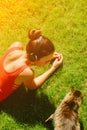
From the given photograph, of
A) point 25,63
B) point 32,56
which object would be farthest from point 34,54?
point 25,63

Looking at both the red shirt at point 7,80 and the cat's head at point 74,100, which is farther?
the red shirt at point 7,80

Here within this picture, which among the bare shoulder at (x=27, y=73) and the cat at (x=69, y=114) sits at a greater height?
the bare shoulder at (x=27, y=73)

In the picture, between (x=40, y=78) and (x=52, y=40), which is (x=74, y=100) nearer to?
(x=40, y=78)

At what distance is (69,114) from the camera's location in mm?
6051

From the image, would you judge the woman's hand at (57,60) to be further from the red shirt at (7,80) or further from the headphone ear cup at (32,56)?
the headphone ear cup at (32,56)

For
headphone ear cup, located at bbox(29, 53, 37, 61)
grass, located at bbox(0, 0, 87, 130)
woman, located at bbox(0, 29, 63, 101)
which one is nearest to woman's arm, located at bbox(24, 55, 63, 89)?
woman, located at bbox(0, 29, 63, 101)

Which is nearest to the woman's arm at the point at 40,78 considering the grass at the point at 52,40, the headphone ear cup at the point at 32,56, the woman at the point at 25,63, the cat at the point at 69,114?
the woman at the point at 25,63

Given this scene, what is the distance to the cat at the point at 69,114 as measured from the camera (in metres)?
5.98

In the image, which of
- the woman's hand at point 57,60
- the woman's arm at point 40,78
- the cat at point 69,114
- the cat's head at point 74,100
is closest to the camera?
the cat at point 69,114

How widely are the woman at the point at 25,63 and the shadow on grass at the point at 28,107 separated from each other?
0.61 feet

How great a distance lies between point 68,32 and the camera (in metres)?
8.09

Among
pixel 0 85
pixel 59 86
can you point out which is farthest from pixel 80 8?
pixel 0 85

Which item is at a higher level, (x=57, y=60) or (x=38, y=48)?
(x=38, y=48)

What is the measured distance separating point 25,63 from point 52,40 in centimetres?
149
